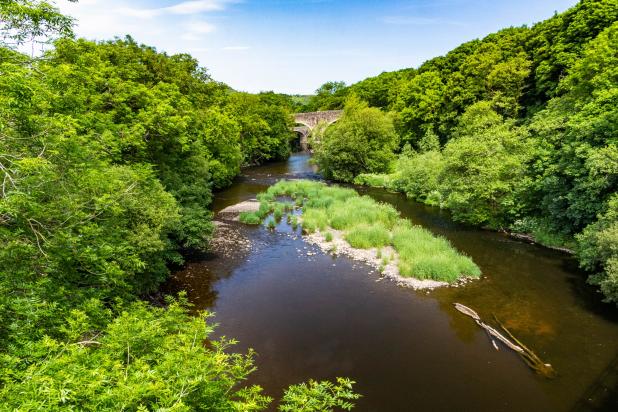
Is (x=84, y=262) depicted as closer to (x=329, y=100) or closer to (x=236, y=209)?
(x=236, y=209)

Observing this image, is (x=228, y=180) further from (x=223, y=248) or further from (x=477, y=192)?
(x=477, y=192)

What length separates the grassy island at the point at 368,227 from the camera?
1986cm

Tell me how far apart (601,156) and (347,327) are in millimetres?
15993

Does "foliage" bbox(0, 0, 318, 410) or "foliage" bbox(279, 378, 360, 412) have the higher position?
→ "foliage" bbox(0, 0, 318, 410)

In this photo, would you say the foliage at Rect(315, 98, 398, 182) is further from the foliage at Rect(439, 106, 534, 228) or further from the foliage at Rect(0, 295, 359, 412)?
the foliage at Rect(0, 295, 359, 412)

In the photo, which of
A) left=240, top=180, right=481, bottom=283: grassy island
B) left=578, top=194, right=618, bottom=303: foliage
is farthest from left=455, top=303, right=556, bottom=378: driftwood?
left=578, top=194, right=618, bottom=303: foliage

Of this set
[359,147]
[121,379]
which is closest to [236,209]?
[359,147]

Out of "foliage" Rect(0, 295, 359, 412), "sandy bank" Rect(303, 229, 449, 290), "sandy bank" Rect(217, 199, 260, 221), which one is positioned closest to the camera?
"foliage" Rect(0, 295, 359, 412)

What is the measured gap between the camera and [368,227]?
25.8 metres

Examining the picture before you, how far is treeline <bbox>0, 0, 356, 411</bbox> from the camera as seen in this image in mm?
5043

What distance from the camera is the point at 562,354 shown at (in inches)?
521

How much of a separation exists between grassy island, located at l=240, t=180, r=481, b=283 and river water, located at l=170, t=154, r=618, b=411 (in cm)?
160

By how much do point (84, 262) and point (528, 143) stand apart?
29004 millimetres

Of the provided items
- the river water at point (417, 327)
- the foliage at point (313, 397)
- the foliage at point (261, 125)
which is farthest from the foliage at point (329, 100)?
the foliage at point (313, 397)
